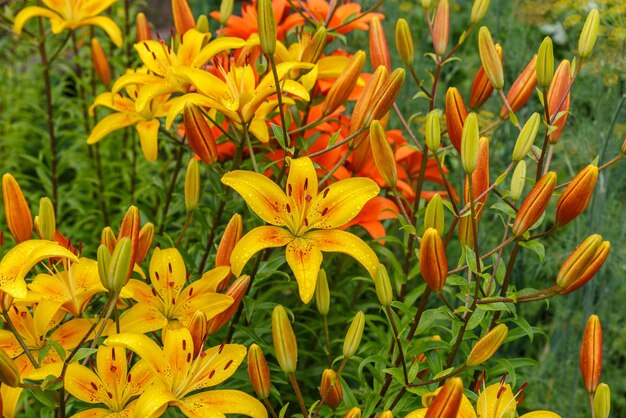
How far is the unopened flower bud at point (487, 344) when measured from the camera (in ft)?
3.08

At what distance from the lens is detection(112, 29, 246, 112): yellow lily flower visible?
1.26m

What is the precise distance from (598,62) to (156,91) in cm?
100

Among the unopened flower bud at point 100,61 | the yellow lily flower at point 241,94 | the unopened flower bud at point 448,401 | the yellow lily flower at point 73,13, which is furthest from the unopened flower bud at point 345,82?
the unopened flower bud at point 100,61

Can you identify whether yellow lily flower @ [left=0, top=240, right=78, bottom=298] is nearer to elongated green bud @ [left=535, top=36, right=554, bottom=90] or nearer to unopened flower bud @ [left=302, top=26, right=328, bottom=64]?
unopened flower bud @ [left=302, top=26, right=328, bottom=64]

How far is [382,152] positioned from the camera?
1037 mm

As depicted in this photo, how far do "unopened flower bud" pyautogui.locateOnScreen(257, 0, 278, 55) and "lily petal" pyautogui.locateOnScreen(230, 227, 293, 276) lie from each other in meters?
0.23

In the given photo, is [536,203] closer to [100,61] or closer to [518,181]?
[518,181]

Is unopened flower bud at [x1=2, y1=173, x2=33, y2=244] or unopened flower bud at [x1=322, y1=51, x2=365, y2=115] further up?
unopened flower bud at [x1=322, y1=51, x2=365, y2=115]

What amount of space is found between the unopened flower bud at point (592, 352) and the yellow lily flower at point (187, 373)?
388 millimetres

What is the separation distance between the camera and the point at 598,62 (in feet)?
5.81

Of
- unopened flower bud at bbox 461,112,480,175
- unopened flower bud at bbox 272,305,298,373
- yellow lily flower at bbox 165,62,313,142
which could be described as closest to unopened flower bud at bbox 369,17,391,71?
yellow lily flower at bbox 165,62,313,142

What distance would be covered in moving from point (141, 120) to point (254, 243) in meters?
0.46

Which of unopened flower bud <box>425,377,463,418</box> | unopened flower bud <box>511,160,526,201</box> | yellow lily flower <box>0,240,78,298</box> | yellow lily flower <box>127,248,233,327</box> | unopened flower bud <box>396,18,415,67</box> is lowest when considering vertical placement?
yellow lily flower <box>127,248,233,327</box>

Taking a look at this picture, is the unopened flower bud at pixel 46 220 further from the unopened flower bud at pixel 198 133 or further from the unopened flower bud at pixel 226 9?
the unopened flower bud at pixel 226 9
